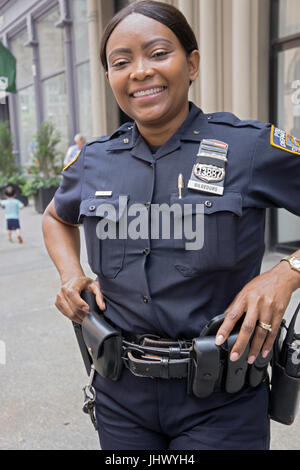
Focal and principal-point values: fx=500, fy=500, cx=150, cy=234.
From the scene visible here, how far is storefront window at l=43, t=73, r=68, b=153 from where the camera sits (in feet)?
43.0

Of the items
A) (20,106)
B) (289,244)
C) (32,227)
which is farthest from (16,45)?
(289,244)

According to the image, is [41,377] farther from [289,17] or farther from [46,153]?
[46,153]

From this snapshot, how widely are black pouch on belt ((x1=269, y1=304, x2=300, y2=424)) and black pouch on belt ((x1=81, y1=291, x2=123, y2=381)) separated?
1.57 ft

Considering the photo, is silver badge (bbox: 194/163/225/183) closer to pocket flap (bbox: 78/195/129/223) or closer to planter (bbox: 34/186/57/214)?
pocket flap (bbox: 78/195/129/223)

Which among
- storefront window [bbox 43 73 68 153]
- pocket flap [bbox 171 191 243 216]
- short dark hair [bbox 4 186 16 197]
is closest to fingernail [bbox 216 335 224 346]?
pocket flap [bbox 171 191 243 216]

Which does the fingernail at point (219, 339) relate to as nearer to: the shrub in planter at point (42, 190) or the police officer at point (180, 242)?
the police officer at point (180, 242)

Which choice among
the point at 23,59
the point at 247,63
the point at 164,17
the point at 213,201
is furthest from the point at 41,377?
the point at 23,59

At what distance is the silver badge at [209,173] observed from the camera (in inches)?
53.8

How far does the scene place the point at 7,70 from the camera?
6.51 m

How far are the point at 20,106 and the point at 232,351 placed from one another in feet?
53.8

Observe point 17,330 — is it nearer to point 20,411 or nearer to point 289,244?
point 20,411

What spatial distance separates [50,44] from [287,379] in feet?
44.8

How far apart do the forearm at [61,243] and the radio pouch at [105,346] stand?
0.24m

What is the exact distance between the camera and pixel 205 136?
4.75 ft
